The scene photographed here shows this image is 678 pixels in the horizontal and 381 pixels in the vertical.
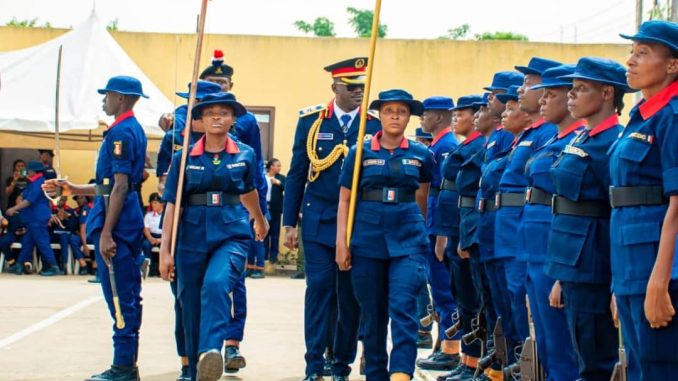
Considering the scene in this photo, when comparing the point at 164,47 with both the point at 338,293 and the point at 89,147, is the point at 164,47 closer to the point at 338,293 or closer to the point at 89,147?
the point at 89,147

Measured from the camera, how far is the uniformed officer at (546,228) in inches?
276

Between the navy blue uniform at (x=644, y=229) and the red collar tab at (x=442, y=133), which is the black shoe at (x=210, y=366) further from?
the red collar tab at (x=442, y=133)

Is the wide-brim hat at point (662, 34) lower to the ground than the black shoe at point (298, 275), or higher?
higher

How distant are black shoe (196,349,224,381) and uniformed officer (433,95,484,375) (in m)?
2.54

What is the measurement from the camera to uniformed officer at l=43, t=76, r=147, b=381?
9312mm

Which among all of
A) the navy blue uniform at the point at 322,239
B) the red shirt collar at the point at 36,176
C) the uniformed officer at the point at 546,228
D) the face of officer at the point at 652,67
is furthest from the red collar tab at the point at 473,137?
the red shirt collar at the point at 36,176

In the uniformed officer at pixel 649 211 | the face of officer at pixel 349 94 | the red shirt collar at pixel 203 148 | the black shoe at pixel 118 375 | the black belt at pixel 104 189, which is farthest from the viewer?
the face of officer at pixel 349 94

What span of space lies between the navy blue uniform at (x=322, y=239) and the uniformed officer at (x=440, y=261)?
128 cm

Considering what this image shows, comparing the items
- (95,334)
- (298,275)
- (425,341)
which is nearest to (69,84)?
(298,275)

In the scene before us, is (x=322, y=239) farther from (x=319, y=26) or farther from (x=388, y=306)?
(x=319, y=26)

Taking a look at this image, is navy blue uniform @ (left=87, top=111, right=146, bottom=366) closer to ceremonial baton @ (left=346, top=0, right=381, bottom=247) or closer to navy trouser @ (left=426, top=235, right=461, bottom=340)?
ceremonial baton @ (left=346, top=0, right=381, bottom=247)

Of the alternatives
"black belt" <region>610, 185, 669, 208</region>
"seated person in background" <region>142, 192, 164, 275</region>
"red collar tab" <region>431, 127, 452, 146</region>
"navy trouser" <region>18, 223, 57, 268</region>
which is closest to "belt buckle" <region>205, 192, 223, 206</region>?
"red collar tab" <region>431, 127, 452, 146</region>

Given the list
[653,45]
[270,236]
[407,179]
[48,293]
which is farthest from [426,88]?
[653,45]

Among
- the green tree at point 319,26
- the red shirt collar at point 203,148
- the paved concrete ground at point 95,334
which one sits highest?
the green tree at point 319,26
